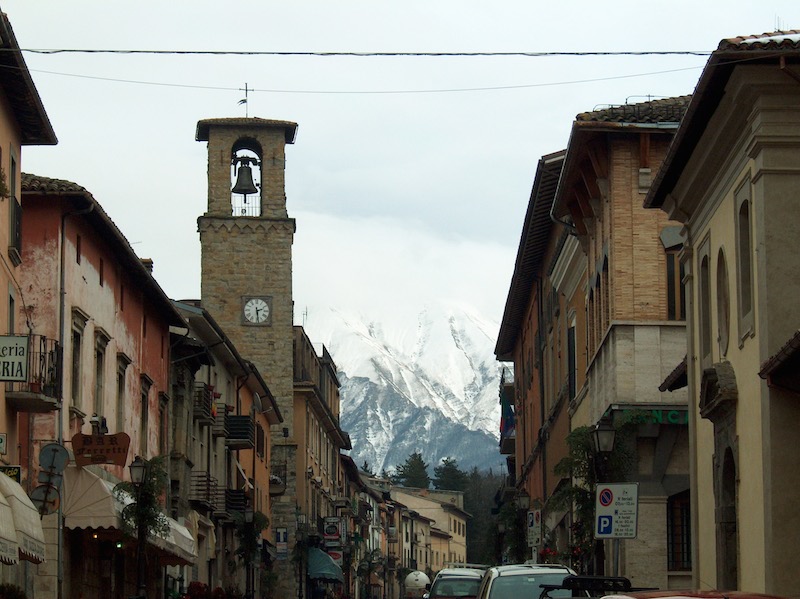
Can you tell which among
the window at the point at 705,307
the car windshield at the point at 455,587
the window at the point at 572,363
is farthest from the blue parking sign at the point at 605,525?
the window at the point at 572,363

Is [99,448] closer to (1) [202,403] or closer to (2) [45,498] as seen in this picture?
(2) [45,498]

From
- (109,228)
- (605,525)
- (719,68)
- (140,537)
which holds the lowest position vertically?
(140,537)

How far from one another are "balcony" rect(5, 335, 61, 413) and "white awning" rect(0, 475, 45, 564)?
2.35m

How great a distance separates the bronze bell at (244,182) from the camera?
66.1 m

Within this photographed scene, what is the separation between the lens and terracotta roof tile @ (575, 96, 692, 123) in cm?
2853

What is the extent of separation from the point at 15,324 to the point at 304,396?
146 ft

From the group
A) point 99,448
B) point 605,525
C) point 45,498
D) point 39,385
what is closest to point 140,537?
point 99,448

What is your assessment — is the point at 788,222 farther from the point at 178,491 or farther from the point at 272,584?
the point at 272,584

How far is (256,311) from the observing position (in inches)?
2739

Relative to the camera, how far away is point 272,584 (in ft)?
195

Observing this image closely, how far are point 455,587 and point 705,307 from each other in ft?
36.9

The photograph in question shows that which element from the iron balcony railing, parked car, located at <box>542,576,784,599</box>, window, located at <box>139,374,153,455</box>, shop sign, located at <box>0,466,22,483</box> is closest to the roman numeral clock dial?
window, located at <box>139,374,153,455</box>

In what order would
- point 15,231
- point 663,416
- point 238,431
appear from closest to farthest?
point 15,231
point 663,416
point 238,431

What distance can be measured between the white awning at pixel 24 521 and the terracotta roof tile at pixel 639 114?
12116mm
